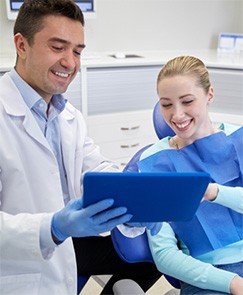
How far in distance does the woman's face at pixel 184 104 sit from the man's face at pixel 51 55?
0.33 metres

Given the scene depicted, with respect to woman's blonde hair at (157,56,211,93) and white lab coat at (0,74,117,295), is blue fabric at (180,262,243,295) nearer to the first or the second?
white lab coat at (0,74,117,295)

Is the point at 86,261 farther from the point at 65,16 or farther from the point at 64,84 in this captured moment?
the point at 65,16

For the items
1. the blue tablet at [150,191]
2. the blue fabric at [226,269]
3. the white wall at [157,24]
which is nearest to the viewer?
the blue tablet at [150,191]

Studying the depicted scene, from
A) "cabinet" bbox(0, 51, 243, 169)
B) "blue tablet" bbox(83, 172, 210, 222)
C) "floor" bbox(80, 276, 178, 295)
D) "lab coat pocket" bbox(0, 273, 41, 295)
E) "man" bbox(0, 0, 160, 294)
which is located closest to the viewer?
"blue tablet" bbox(83, 172, 210, 222)

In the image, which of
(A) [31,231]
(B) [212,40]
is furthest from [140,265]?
(B) [212,40]

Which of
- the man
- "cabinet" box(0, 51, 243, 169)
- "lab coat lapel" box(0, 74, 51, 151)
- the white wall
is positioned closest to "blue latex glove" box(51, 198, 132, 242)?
the man

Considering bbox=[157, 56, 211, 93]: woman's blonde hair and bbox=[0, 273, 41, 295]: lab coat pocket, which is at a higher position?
bbox=[157, 56, 211, 93]: woman's blonde hair

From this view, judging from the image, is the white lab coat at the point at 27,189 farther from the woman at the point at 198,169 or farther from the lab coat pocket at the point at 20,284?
the woman at the point at 198,169

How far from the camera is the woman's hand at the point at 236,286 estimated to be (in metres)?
1.23

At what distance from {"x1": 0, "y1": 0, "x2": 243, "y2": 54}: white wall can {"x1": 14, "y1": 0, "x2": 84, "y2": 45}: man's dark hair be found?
1954 millimetres

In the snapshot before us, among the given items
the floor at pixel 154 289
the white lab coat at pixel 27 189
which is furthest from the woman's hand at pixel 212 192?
the floor at pixel 154 289

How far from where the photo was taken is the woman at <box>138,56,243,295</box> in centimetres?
130

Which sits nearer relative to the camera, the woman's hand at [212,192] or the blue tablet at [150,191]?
the blue tablet at [150,191]

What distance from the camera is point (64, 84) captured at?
4.69 ft
